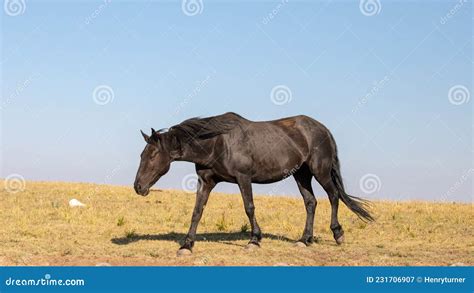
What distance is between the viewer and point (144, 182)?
11.4 m

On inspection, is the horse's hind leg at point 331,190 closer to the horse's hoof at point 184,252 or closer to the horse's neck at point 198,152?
the horse's neck at point 198,152

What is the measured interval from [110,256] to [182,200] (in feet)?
40.1

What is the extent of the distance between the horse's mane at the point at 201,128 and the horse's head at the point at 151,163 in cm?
44

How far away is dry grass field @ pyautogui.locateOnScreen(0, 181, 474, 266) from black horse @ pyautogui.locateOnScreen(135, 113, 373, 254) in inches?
36.3

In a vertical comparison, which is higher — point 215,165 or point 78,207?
point 78,207

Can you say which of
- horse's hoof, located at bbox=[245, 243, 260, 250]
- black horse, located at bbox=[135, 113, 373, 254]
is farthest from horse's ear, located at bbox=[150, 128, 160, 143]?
horse's hoof, located at bbox=[245, 243, 260, 250]

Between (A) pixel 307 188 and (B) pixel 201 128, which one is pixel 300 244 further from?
(B) pixel 201 128

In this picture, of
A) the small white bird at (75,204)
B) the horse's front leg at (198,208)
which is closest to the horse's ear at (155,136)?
the horse's front leg at (198,208)

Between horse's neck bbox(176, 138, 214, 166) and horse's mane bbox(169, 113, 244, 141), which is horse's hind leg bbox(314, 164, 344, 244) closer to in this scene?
horse's mane bbox(169, 113, 244, 141)

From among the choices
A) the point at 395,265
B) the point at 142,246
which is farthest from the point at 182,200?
the point at 395,265

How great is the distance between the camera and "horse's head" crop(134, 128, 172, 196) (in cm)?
1142

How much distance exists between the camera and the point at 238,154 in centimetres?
1197

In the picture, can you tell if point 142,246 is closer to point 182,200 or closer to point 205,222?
point 205,222
